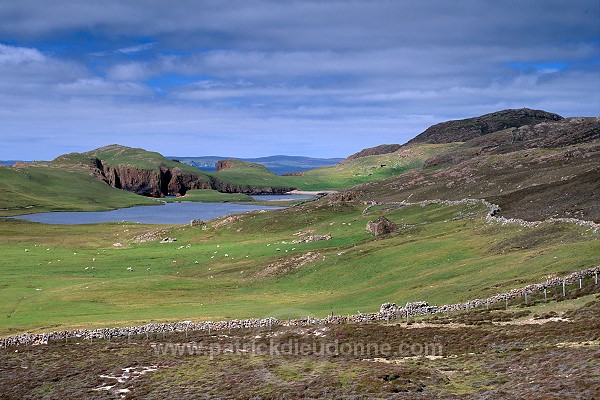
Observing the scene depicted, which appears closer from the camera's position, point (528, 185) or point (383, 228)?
point (383, 228)

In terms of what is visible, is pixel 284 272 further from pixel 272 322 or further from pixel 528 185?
pixel 528 185

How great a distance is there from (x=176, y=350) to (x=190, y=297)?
2884 cm

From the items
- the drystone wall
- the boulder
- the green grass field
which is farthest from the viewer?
the boulder

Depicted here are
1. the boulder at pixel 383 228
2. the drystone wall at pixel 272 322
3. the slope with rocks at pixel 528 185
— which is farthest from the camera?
the boulder at pixel 383 228

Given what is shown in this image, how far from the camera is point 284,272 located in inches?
3568

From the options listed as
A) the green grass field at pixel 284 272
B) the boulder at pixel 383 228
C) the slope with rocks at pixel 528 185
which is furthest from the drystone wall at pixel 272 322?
the boulder at pixel 383 228

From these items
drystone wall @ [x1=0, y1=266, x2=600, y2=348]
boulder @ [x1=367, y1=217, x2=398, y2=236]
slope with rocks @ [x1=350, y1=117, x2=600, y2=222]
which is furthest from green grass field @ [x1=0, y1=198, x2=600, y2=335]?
slope with rocks @ [x1=350, y1=117, x2=600, y2=222]

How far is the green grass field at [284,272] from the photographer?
208 feet

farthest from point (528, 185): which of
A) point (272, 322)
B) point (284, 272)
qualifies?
point (272, 322)

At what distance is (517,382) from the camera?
110 ft

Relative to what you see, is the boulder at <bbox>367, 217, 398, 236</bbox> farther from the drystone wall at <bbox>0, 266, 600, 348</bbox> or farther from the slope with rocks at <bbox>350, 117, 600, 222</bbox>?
the drystone wall at <bbox>0, 266, 600, 348</bbox>

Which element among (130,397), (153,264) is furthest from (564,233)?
(153,264)

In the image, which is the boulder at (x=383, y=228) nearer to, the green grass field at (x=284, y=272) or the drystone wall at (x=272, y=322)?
the green grass field at (x=284, y=272)

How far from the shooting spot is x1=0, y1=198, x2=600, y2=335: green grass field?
63.3 metres
